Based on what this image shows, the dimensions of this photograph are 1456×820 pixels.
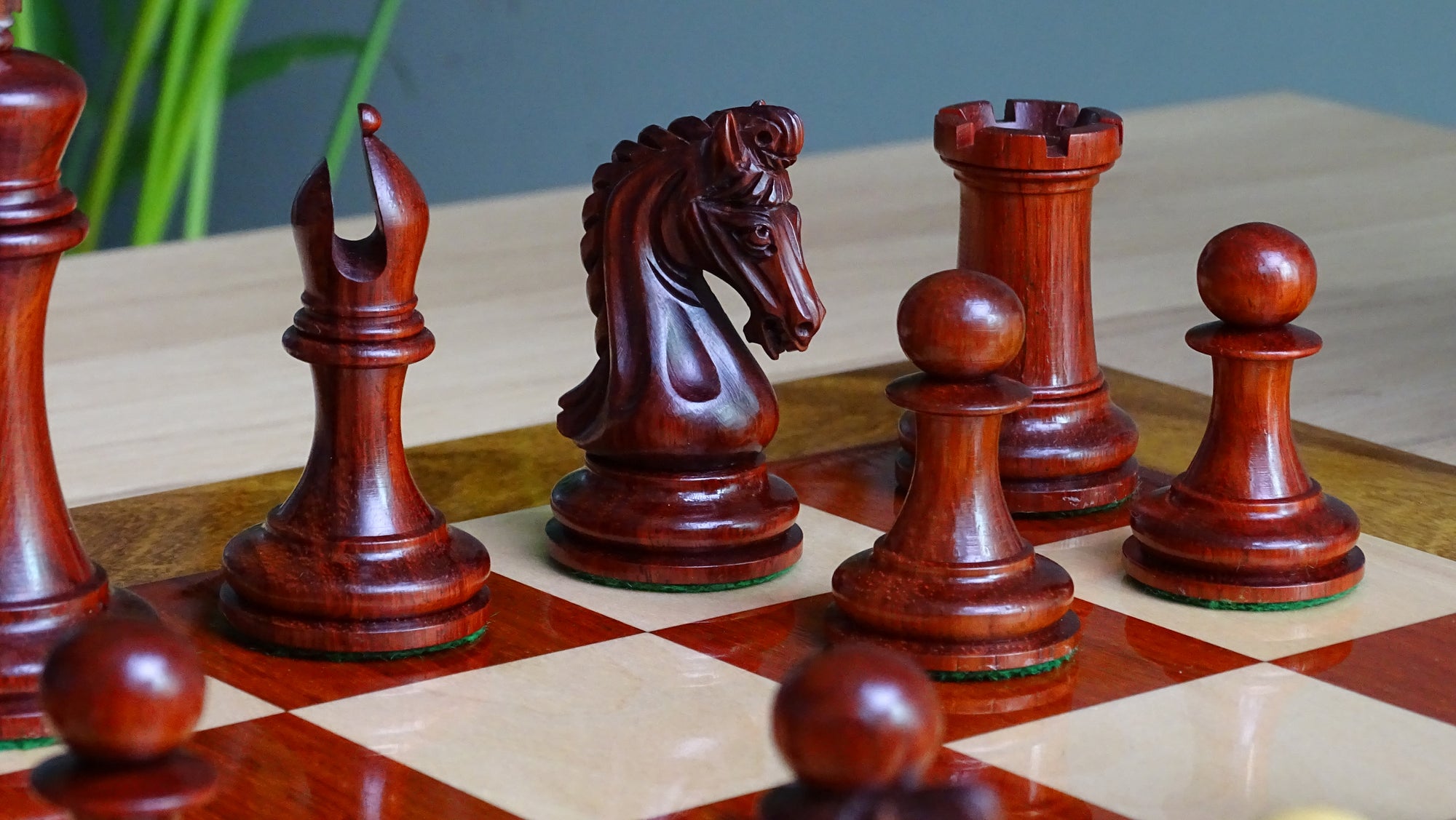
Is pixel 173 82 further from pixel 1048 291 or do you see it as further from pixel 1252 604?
pixel 1252 604

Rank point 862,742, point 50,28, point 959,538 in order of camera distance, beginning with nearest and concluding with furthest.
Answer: point 862,742 → point 959,538 → point 50,28

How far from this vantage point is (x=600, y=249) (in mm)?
985

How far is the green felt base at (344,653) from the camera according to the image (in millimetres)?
869

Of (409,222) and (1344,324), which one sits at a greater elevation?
(409,222)

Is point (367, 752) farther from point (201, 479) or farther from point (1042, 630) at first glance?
point (201, 479)

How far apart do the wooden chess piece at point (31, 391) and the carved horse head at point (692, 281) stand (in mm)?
265

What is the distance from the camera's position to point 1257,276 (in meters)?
0.93

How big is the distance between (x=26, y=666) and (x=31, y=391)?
0.37ft

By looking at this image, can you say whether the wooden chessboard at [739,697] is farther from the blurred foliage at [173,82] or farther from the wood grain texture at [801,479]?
the blurred foliage at [173,82]

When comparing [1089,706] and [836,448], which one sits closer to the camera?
[1089,706]

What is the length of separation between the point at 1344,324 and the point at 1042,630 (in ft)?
2.48

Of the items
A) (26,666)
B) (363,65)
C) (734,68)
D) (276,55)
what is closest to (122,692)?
(26,666)

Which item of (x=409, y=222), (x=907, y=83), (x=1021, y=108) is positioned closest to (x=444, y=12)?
(x=907, y=83)

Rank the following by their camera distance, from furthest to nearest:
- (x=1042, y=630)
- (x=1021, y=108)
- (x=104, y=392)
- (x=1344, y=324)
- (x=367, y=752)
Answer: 1. (x=1344, y=324)
2. (x=104, y=392)
3. (x=1021, y=108)
4. (x=1042, y=630)
5. (x=367, y=752)
